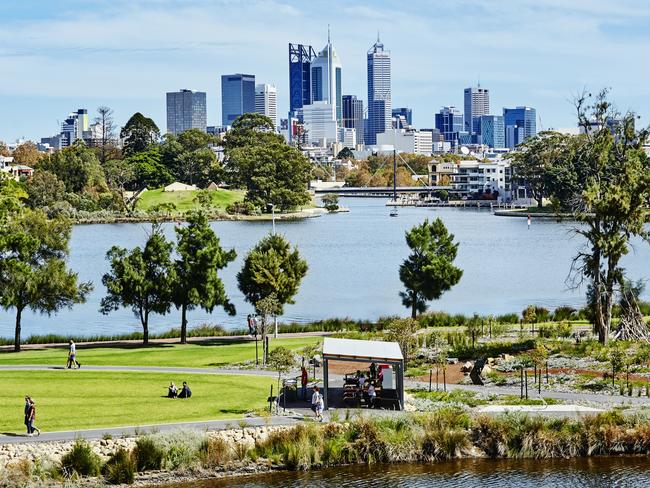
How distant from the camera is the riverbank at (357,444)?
32.9m

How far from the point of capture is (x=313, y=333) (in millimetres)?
58281

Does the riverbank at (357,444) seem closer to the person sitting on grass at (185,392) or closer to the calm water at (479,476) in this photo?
the calm water at (479,476)

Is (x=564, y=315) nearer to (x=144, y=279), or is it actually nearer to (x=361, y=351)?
(x=144, y=279)

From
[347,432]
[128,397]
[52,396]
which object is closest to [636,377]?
[347,432]

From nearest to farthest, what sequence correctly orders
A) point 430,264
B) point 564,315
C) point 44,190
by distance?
point 430,264 → point 564,315 → point 44,190

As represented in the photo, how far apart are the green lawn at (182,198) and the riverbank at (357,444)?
148 metres

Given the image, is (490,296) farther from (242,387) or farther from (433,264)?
(242,387)

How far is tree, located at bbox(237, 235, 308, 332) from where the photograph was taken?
54.7 meters

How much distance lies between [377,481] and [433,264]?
94.0 feet

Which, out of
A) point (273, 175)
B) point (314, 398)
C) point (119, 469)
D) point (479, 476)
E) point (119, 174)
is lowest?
point (479, 476)

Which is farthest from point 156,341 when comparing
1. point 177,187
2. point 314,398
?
point 177,187

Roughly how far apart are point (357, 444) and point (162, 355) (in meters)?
17.1

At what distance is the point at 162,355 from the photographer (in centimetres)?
4972

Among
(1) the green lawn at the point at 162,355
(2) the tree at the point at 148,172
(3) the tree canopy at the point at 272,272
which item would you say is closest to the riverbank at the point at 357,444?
(1) the green lawn at the point at 162,355
